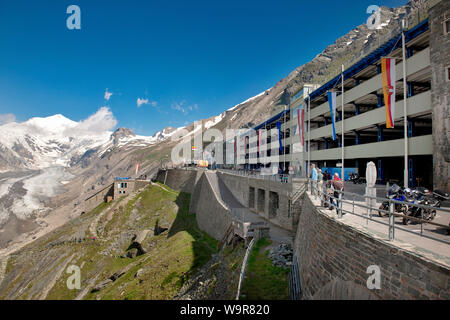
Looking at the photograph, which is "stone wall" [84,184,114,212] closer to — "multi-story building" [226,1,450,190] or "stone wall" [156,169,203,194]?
"stone wall" [156,169,203,194]

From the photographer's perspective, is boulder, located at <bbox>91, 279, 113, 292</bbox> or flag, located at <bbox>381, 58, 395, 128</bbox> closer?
flag, located at <bbox>381, 58, 395, 128</bbox>

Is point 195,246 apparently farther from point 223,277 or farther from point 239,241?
point 223,277

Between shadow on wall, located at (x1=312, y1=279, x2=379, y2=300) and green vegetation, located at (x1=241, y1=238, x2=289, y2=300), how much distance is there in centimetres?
279

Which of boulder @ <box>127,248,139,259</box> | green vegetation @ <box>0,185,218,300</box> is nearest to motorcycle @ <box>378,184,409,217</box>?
green vegetation @ <box>0,185,218,300</box>

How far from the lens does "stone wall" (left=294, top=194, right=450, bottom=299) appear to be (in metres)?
4.91

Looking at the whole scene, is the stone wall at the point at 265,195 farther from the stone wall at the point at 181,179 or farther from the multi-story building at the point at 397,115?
the stone wall at the point at 181,179

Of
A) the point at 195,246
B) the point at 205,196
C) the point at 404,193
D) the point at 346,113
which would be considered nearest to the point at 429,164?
the point at 346,113

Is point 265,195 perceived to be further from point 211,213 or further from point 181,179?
point 181,179

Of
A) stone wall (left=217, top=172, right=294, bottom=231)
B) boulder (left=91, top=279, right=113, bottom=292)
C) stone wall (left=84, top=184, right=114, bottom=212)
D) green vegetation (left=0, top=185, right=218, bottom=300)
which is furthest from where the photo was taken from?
stone wall (left=84, top=184, right=114, bottom=212)

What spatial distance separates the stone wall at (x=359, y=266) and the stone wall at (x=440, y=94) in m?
12.2
